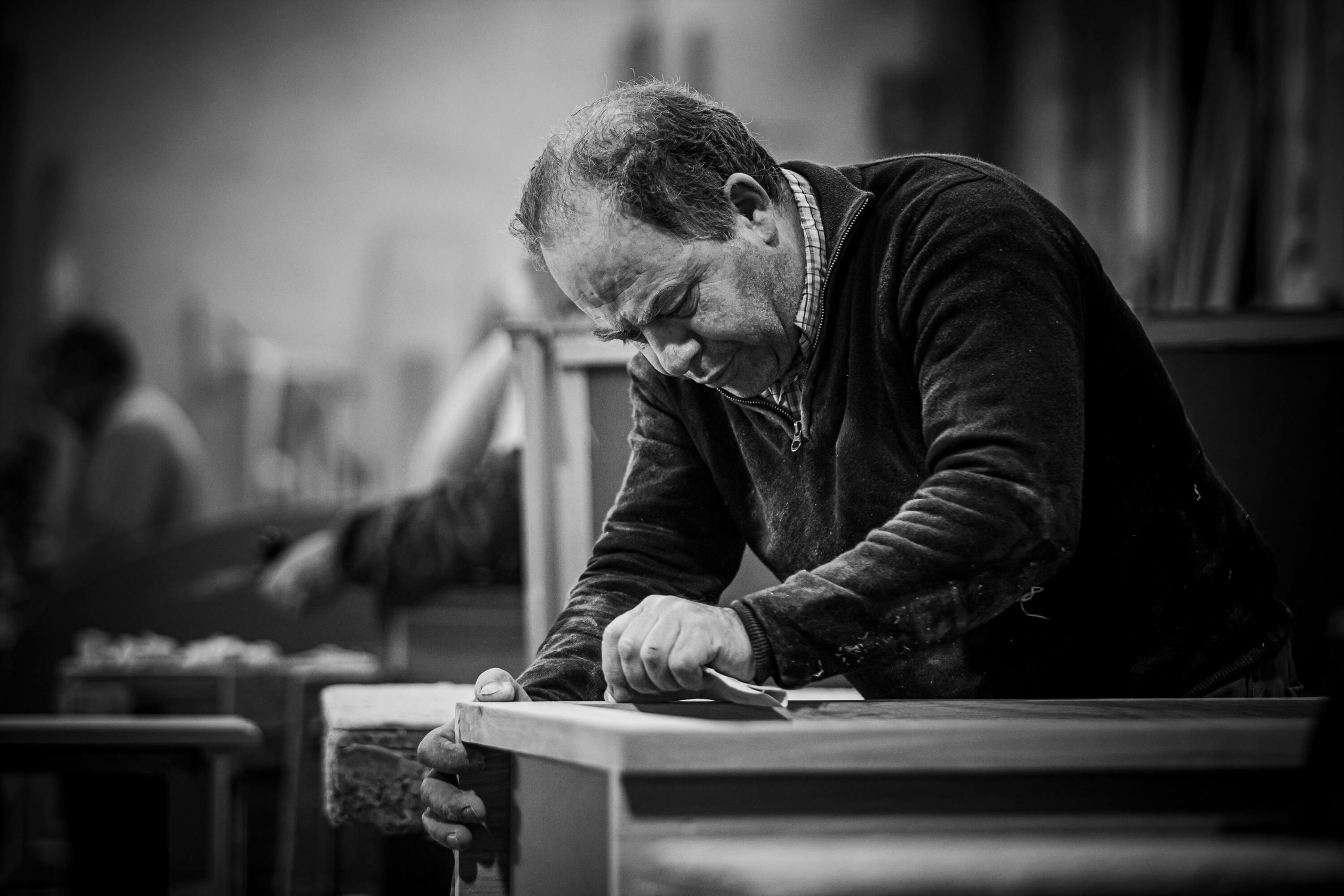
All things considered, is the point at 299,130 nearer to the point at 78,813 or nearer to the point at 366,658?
the point at 366,658

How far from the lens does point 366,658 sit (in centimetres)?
440

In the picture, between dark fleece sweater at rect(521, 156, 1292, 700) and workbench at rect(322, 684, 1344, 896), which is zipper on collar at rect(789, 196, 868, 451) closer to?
dark fleece sweater at rect(521, 156, 1292, 700)

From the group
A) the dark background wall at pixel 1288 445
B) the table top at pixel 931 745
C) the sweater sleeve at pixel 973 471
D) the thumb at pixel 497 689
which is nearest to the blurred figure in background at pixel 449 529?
the dark background wall at pixel 1288 445

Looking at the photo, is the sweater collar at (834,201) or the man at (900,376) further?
the sweater collar at (834,201)

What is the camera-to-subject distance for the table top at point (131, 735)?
7.97ft

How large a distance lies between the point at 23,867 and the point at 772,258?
423cm

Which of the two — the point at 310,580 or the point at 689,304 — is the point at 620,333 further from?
the point at 310,580

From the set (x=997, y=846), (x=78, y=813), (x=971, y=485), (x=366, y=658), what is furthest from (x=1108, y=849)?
(x=366, y=658)

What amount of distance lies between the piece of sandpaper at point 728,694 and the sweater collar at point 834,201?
52cm

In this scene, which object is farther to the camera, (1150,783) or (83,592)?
(83,592)

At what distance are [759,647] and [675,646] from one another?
0.26ft

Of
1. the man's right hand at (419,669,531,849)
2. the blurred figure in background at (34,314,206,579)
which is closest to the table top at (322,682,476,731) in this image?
the man's right hand at (419,669,531,849)

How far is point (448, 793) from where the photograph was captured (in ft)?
4.33

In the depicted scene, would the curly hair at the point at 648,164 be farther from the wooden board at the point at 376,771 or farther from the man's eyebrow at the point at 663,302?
the wooden board at the point at 376,771
